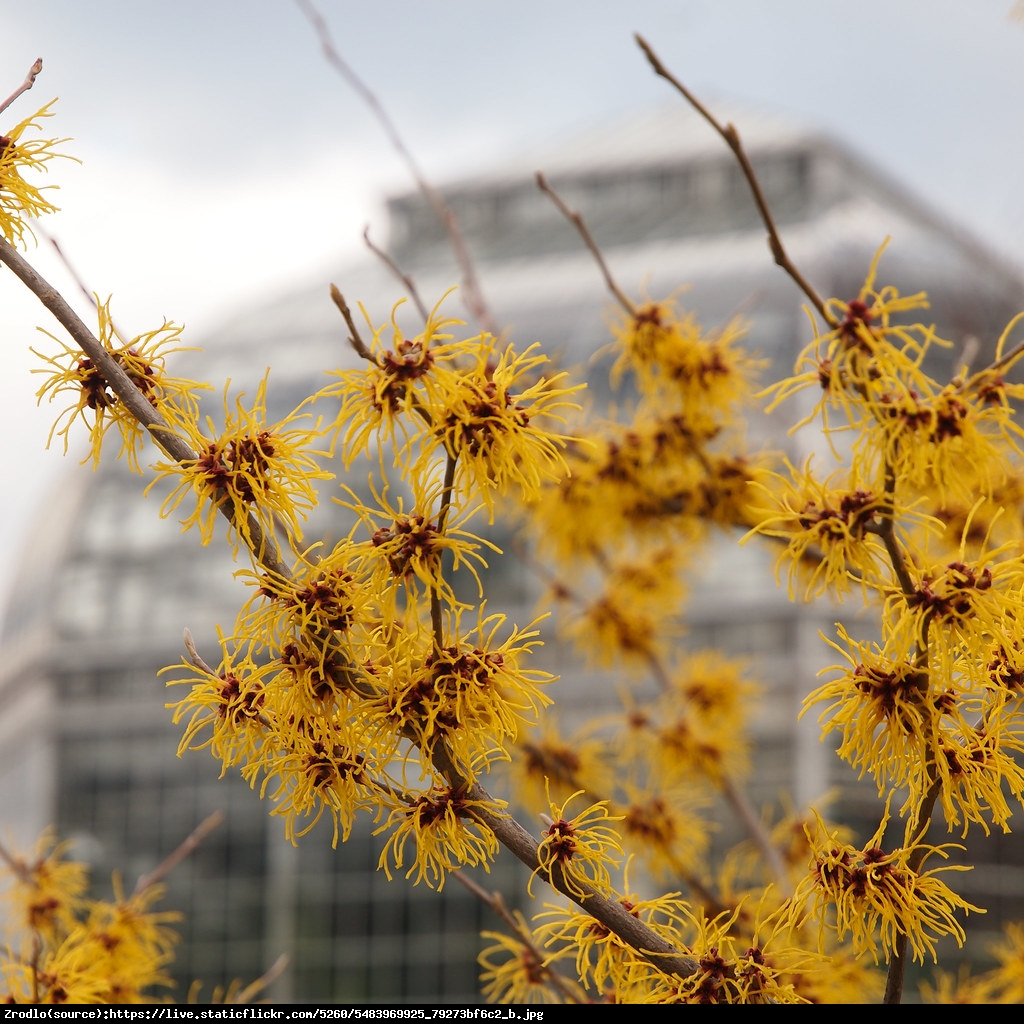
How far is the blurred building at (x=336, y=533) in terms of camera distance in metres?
12.8

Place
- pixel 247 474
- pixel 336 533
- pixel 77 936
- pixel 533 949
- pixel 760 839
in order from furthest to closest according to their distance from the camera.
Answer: pixel 336 533
pixel 760 839
pixel 77 936
pixel 533 949
pixel 247 474

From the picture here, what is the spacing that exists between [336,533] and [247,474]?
12.1 m

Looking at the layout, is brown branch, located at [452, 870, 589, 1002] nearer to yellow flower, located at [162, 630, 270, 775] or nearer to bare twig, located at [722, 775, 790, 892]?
yellow flower, located at [162, 630, 270, 775]

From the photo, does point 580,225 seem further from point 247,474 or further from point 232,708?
point 232,708

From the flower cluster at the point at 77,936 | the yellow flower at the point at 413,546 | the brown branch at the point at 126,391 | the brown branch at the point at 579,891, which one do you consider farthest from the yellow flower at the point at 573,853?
the flower cluster at the point at 77,936

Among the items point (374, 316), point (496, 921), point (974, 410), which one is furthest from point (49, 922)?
point (374, 316)

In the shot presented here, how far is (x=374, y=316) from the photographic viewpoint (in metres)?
17.4

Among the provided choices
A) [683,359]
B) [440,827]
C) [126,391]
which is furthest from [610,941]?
[683,359]

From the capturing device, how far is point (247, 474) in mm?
1359

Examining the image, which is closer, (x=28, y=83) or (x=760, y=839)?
(x=28, y=83)

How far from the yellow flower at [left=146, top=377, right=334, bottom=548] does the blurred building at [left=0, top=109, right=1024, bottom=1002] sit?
32.4 feet

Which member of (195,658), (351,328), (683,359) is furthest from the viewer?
(683,359)

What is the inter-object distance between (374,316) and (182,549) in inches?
184

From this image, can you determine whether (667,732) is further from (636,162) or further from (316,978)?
(636,162)
